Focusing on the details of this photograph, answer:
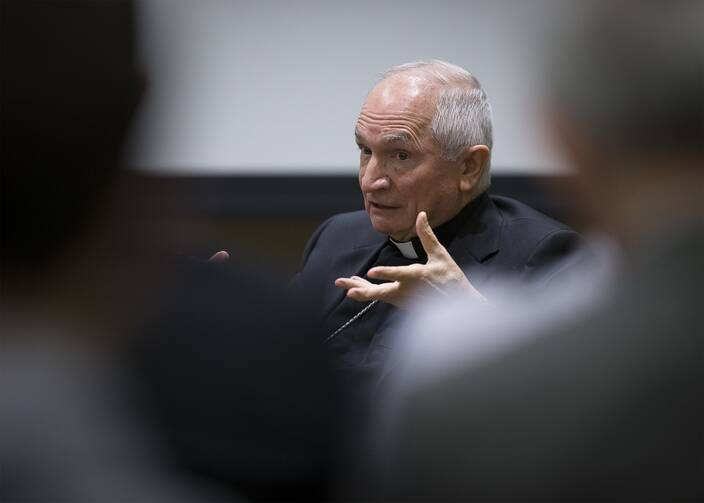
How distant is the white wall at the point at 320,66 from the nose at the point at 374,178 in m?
1.52

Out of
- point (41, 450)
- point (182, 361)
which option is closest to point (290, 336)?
point (182, 361)

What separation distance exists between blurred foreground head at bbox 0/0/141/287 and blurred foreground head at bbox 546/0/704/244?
1.47 feet

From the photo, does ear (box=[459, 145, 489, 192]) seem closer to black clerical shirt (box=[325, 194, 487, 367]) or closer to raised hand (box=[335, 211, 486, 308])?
black clerical shirt (box=[325, 194, 487, 367])

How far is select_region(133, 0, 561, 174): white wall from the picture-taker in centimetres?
411

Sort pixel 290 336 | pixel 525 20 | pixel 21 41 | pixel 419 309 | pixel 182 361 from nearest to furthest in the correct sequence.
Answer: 1. pixel 21 41
2. pixel 182 361
3. pixel 290 336
4. pixel 419 309
5. pixel 525 20

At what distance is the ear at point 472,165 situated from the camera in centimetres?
257

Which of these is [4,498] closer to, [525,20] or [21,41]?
[21,41]

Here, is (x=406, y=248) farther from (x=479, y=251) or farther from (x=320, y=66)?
(x=320, y=66)

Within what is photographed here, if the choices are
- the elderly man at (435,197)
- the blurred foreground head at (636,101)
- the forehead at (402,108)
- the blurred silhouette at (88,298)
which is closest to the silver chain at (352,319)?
the elderly man at (435,197)

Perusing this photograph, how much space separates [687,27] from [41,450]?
2.55 feet

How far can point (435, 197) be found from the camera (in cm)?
259

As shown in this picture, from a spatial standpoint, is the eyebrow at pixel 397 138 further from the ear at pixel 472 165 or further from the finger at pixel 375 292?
the finger at pixel 375 292

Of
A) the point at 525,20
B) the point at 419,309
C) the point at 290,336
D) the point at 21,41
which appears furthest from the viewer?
the point at 525,20

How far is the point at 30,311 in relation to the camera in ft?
3.50
